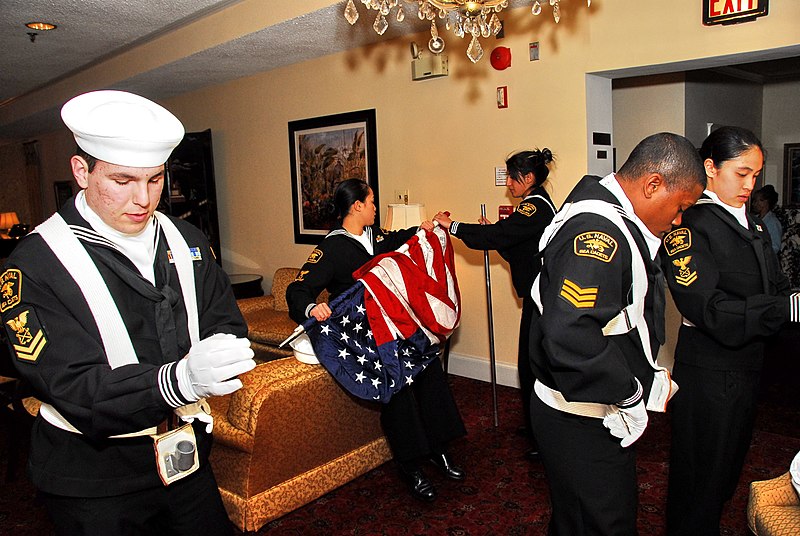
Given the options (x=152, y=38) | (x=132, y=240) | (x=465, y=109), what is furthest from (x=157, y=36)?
(x=132, y=240)

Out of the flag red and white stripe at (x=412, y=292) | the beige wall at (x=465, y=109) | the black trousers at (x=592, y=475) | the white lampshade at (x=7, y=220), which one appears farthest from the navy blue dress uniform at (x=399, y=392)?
the white lampshade at (x=7, y=220)

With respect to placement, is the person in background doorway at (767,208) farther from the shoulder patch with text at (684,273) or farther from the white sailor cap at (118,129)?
the white sailor cap at (118,129)

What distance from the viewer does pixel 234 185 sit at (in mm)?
7254

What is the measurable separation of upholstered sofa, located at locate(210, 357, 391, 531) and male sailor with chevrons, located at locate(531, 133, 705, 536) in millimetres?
1399

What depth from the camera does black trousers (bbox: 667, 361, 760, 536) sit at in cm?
A: 238

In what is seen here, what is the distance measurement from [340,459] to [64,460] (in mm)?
2009

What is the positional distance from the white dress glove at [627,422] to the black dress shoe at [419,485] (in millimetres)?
1648

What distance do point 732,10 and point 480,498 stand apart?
9.85 ft

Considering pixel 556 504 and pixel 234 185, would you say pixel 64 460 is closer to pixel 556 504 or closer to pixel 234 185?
pixel 556 504

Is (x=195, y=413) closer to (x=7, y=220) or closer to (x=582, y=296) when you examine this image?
(x=582, y=296)

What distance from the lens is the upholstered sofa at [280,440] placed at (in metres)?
2.95

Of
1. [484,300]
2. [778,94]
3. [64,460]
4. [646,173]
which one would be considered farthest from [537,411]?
[778,94]

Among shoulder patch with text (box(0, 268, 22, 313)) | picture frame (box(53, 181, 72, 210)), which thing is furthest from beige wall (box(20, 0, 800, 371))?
picture frame (box(53, 181, 72, 210))

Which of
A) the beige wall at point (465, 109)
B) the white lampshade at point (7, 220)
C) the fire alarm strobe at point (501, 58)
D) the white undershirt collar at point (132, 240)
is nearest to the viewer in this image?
the white undershirt collar at point (132, 240)
